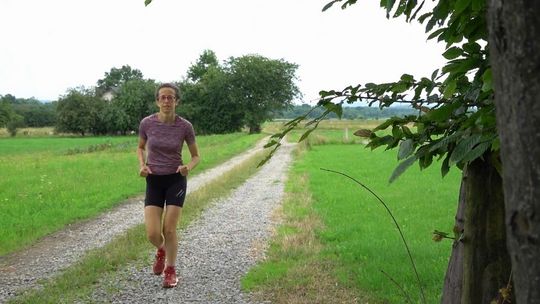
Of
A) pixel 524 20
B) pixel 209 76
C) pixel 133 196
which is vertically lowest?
pixel 133 196

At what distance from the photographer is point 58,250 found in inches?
297

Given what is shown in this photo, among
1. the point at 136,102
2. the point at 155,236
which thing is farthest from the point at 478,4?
the point at 136,102

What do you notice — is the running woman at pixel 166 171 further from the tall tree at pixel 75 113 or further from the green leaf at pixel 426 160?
the tall tree at pixel 75 113

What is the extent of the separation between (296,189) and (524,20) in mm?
13765

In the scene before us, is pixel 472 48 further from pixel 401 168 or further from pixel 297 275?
pixel 297 275

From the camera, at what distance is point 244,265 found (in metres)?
6.36

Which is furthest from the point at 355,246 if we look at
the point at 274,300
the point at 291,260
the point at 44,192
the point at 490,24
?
the point at 44,192

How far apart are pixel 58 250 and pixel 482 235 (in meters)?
6.96

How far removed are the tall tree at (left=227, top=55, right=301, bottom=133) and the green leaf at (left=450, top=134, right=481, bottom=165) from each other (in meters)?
72.4

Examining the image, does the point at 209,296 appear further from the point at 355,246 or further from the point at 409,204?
the point at 409,204

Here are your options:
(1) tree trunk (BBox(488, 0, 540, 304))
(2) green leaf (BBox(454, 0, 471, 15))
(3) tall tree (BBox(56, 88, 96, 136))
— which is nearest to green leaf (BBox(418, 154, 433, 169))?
(2) green leaf (BBox(454, 0, 471, 15))

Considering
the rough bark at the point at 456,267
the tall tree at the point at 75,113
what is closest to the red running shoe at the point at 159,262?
the rough bark at the point at 456,267

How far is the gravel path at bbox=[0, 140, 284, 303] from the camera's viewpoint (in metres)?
5.96

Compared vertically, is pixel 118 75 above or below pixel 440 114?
above
